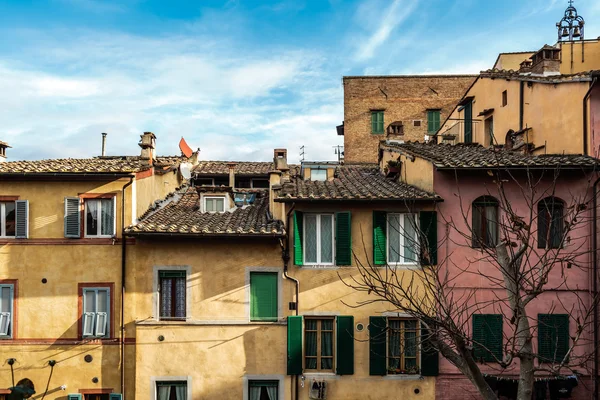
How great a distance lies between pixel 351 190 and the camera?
49.3 ft

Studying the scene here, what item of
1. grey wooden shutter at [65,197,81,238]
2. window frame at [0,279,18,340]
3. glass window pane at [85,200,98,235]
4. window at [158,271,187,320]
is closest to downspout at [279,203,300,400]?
window at [158,271,187,320]

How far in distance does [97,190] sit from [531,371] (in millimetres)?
12015

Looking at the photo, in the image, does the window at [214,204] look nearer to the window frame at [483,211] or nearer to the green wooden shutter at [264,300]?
the green wooden shutter at [264,300]

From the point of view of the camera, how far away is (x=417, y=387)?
14.3m

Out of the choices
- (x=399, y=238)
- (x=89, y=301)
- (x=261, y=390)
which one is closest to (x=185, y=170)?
(x=89, y=301)

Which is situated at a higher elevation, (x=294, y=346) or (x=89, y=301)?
(x=89, y=301)

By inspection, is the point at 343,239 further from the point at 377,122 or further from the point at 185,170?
the point at 377,122

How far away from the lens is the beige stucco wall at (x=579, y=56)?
69.9 ft

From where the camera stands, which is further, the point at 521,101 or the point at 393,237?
the point at 521,101

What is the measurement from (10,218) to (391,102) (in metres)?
26.1

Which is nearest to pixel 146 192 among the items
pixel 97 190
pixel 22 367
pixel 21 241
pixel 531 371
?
pixel 97 190

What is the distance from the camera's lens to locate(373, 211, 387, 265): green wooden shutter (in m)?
14.4

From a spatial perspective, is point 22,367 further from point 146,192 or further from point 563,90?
point 563,90

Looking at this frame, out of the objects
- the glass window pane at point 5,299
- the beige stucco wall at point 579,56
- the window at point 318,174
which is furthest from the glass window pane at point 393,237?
the beige stucco wall at point 579,56
